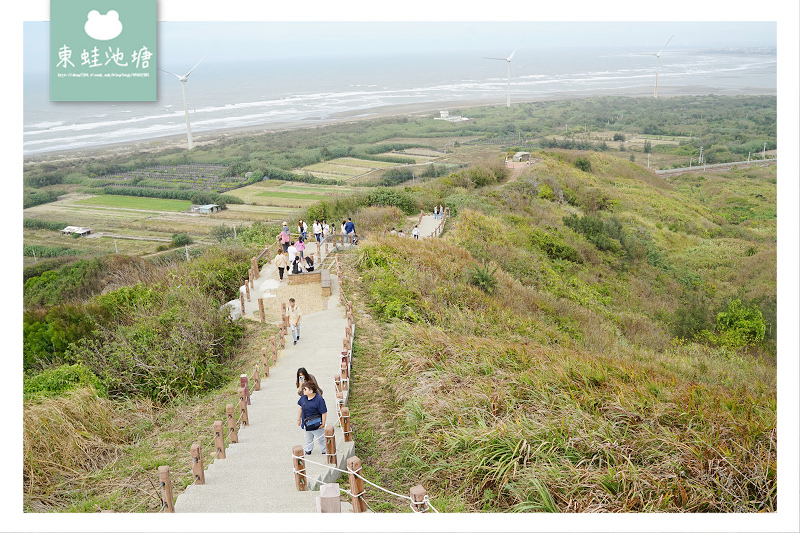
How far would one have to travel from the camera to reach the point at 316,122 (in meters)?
104

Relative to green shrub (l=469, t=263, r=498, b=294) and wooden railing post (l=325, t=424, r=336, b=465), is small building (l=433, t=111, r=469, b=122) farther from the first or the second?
wooden railing post (l=325, t=424, r=336, b=465)

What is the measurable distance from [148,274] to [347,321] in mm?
→ 9192

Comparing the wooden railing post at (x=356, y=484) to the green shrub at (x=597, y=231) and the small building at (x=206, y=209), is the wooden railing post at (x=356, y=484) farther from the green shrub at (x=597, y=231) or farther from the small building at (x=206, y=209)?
the small building at (x=206, y=209)

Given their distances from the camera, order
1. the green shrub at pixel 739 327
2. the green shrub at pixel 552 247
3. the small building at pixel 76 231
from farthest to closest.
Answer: the small building at pixel 76 231, the green shrub at pixel 552 247, the green shrub at pixel 739 327

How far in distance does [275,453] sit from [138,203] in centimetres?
5672

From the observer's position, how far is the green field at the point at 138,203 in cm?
5709

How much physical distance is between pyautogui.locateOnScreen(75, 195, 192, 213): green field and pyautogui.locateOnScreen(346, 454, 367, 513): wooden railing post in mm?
54301

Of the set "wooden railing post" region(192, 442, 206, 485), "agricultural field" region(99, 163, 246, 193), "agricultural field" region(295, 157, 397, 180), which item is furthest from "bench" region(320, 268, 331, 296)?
"agricultural field" region(295, 157, 397, 180)

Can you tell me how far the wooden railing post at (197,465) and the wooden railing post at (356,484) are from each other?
2118 mm

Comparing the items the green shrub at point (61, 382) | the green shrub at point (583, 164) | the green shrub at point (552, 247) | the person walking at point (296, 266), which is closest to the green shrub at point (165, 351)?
the green shrub at point (61, 382)

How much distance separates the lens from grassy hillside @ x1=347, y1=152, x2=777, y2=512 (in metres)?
7.22

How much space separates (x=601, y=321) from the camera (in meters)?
18.6

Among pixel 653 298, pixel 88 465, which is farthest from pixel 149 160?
pixel 88 465
